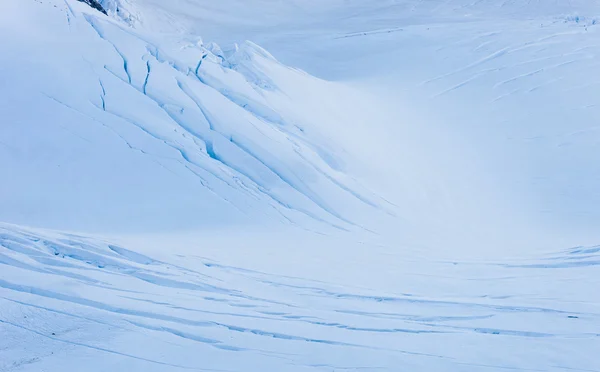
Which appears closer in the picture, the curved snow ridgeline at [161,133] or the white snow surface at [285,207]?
the white snow surface at [285,207]

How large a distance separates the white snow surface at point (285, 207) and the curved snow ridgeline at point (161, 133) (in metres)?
0.03

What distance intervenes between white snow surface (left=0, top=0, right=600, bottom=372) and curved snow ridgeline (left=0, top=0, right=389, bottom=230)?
31mm

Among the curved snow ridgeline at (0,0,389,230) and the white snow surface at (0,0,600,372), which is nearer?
the white snow surface at (0,0,600,372)

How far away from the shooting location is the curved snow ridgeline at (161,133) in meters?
6.01

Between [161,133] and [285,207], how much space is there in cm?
176

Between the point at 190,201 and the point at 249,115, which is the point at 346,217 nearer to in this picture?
the point at 190,201

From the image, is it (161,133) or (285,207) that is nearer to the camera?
(285,207)

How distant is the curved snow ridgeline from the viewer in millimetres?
6012

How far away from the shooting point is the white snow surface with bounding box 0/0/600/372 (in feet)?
11.6

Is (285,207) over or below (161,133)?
below

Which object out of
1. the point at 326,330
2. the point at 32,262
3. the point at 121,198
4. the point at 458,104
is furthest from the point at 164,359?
the point at 458,104

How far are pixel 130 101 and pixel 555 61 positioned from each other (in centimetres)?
977

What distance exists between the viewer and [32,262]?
4.16 m

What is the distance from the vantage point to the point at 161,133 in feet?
22.9
